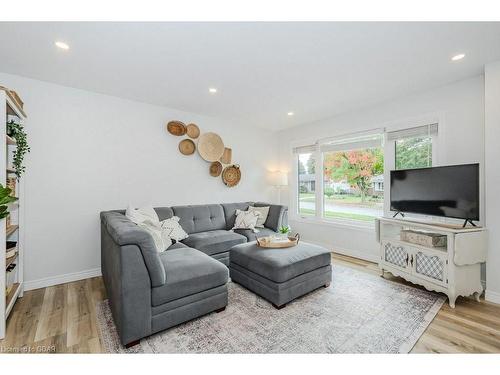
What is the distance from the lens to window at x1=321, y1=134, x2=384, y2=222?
12.0 ft

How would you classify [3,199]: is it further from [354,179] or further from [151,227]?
[354,179]

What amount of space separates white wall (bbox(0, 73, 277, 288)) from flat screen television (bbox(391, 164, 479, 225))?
10.4ft

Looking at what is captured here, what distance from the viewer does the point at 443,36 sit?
190cm

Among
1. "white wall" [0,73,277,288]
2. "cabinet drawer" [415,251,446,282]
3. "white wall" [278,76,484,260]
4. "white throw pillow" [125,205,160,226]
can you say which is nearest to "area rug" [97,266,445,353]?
"cabinet drawer" [415,251,446,282]

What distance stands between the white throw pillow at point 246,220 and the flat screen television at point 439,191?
201cm

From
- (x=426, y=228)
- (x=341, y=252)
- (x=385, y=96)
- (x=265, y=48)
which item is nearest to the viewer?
(x=265, y=48)

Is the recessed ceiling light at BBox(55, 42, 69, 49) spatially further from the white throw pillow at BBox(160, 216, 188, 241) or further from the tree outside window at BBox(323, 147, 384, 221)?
the tree outside window at BBox(323, 147, 384, 221)

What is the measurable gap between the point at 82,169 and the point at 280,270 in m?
2.77

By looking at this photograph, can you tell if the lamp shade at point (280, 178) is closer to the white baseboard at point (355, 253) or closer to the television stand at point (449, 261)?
the white baseboard at point (355, 253)

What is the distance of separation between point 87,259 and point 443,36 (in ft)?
14.7

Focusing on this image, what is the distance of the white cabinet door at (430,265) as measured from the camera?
7.61 feet

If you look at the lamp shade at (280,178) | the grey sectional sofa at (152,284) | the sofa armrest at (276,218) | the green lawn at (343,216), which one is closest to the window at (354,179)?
the green lawn at (343,216)
